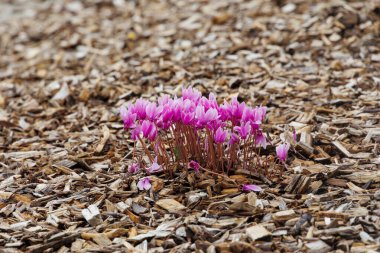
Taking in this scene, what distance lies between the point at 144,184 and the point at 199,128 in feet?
1.47

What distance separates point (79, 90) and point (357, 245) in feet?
10.1

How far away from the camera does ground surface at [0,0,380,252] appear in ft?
9.70

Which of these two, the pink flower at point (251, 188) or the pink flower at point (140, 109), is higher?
the pink flower at point (140, 109)

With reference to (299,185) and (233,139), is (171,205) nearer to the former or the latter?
(233,139)

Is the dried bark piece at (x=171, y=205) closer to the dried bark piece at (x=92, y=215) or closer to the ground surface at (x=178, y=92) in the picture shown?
the ground surface at (x=178, y=92)

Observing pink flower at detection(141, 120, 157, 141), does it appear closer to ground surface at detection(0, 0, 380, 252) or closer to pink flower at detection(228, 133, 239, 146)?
ground surface at detection(0, 0, 380, 252)

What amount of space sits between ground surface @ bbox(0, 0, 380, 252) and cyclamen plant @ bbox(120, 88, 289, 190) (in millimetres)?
101

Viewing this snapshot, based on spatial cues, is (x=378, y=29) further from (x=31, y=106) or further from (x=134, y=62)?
(x=31, y=106)

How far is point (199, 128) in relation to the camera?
3197mm

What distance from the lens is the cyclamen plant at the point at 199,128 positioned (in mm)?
3154

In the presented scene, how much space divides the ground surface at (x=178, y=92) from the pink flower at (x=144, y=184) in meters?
0.04

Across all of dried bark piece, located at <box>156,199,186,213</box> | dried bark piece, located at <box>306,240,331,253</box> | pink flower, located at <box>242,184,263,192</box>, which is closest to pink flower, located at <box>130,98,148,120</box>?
dried bark piece, located at <box>156,199,186,213</box>

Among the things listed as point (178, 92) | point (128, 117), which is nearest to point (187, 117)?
point (128, 117)

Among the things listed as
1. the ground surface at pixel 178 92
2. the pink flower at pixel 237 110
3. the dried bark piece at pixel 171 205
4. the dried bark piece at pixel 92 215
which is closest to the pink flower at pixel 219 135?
the pink flower at pixel 237 110
